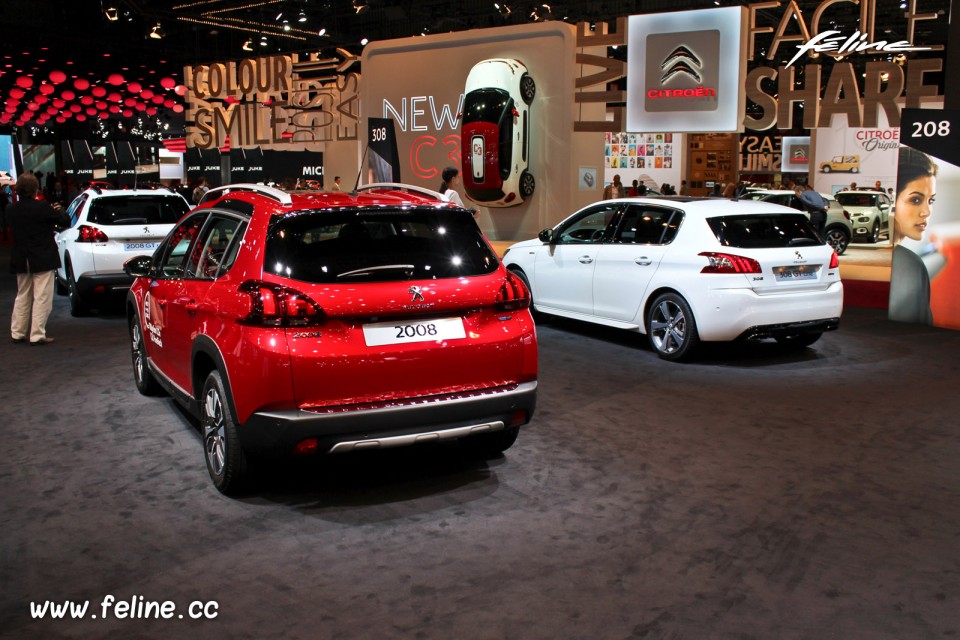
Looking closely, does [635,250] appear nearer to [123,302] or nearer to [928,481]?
[928,481]

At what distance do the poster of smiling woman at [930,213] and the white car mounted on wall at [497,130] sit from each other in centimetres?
910

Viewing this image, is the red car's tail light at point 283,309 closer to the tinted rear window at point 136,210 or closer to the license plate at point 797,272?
the license plate at point 797,272

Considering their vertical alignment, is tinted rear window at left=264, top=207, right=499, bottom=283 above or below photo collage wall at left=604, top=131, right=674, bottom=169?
below

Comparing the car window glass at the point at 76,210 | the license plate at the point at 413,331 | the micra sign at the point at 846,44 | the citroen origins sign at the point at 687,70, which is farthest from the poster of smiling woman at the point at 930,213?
the car window glass at the point at 76,210

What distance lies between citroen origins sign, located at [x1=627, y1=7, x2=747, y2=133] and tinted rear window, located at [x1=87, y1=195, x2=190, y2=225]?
366 inches

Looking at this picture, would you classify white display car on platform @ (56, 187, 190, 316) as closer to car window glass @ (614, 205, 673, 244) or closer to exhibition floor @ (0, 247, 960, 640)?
exhibition floor @ (0, 247, 960, 640)

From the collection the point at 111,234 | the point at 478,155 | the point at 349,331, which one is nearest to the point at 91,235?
the point at 111,234

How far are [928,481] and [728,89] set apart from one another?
11809 mm

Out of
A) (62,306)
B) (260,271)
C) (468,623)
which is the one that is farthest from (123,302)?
(468,623)

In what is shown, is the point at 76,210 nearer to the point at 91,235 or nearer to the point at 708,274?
the point at 91,235

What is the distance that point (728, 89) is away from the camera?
15.3 metres

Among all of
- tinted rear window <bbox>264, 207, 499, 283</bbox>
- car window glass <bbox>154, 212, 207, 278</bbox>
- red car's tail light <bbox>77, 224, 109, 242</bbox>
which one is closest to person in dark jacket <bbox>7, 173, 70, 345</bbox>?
red car's tail light <bbox>77, 224, 109, 242</bbox>

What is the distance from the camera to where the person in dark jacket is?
26.7ft

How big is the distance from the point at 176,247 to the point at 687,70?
12074mm
